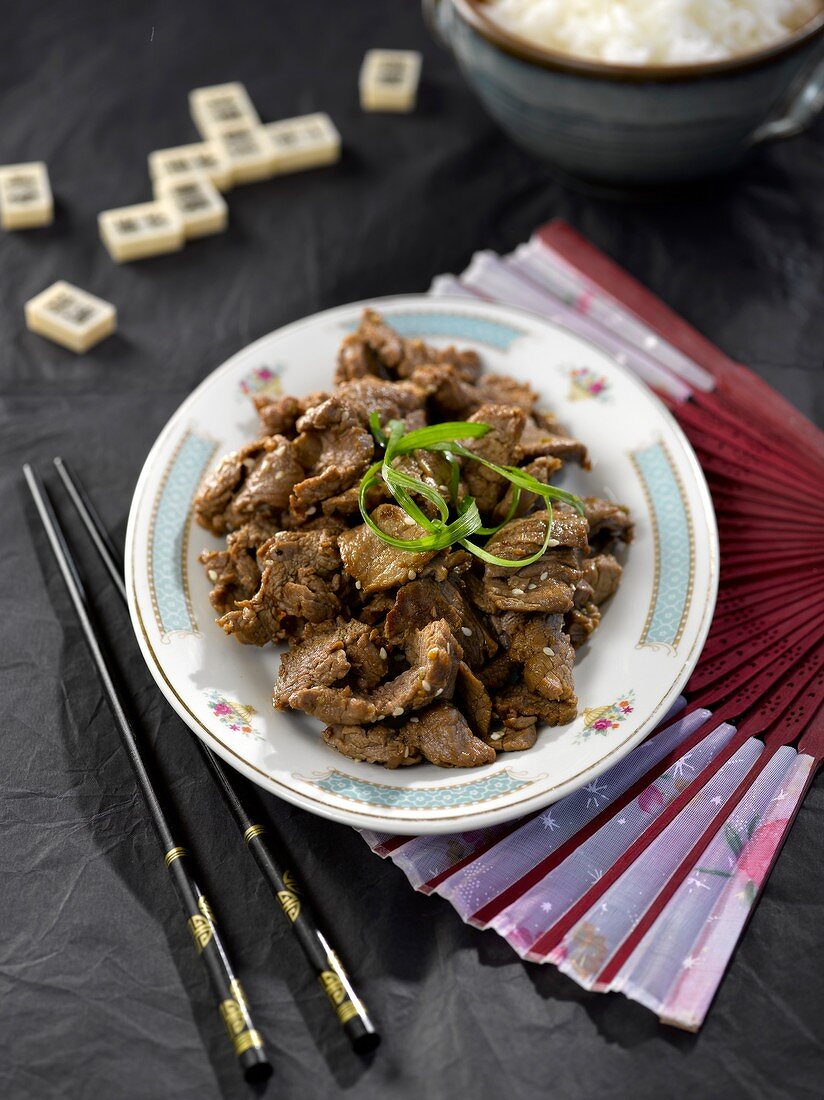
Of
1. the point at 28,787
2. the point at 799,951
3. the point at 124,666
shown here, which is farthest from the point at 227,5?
the point at 799,951

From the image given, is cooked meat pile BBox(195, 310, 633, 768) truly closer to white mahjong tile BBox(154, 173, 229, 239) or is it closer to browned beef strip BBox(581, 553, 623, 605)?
browned beef strip BBox(581, 553, 623, 605)

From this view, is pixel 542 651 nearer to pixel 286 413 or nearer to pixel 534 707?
pixel 534 707

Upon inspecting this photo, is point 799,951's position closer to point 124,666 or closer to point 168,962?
point 168,962

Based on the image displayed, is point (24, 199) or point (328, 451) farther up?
point (328, 451)

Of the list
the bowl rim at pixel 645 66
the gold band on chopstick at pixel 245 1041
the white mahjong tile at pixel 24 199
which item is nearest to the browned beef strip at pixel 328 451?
the gold band on chopstick at pixel 245 1041

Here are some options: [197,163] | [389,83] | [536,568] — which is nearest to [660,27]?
[389,83]

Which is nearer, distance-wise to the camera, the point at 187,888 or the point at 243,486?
the point at 187,888
